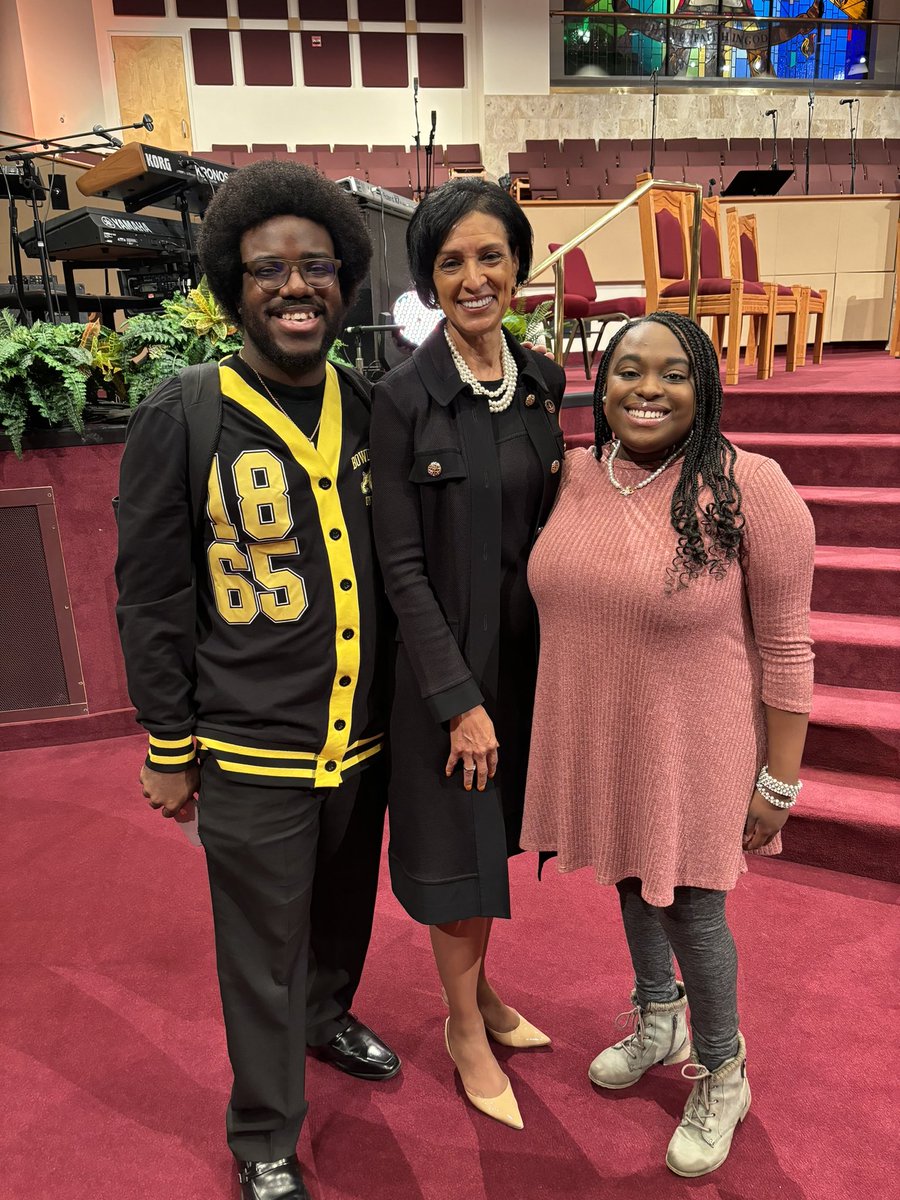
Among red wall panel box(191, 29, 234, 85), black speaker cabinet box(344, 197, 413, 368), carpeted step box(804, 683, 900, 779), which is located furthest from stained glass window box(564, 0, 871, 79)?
carpeted step box(804, 683, 900, 779)

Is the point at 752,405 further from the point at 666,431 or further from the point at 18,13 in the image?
the point at 18,13

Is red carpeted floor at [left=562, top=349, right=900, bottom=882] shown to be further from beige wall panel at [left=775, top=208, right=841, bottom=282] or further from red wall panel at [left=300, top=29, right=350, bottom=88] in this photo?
red wall panel at [left=300, top=29, right=350, bottom=88]

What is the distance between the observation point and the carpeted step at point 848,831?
214 cm

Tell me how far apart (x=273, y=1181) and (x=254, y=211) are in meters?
1.50

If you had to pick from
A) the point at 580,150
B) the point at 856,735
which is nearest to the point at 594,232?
the point at 856,735

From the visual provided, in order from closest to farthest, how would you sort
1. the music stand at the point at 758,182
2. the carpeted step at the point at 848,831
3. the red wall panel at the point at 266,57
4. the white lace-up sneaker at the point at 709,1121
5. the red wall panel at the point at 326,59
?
the white lace-up sneaker at the point at 709,1121
the carpeted step at the point at 848,831
the music stand at the point at 758,182
the red wall panel at the point at 266,57
the red wall panel at the point at 326,59

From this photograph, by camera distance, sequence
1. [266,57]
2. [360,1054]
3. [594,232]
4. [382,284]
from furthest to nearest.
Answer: [266,57]
[594,232]
[382,284]
[360,1054]

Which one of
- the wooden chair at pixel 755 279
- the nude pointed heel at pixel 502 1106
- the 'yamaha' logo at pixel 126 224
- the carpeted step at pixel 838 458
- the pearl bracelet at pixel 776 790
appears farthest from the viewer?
the wooden chair at pixel 755 279

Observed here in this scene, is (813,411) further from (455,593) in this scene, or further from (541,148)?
(541,148)

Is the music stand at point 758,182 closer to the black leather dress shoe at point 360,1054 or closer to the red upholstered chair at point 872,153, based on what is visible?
the red upholstered chair at point 872,153

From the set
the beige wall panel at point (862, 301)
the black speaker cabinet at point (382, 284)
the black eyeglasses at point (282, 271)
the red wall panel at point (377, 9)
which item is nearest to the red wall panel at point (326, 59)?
the red wall panel at point (377, 9)

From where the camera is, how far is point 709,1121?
1.39 metres

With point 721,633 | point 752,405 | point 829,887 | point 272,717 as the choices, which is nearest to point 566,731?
point 721,633

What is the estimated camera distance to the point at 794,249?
274 inches
